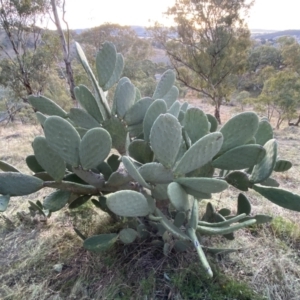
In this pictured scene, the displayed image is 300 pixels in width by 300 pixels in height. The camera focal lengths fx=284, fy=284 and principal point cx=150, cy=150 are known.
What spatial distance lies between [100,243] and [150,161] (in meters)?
0.38

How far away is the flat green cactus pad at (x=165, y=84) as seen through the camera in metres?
1.35

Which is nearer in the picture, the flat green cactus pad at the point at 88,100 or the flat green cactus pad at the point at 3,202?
the flat green cactus pad at the point at 3,202

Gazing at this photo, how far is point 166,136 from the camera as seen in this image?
0.86 m

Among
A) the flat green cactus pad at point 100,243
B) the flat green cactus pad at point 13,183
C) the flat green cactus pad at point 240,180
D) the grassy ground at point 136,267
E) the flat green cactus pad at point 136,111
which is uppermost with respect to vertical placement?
the flat green cactus pad at point 136,111

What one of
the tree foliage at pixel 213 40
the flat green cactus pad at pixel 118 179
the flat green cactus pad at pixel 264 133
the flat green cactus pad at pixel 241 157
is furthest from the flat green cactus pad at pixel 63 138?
the tree foliage at pixel 213 40

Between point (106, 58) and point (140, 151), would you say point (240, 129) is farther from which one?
point (106, 58)

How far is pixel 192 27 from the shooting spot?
8.77 meters

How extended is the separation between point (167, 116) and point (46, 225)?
1.09 metres

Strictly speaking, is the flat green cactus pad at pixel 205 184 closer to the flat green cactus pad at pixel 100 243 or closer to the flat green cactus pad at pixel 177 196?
the flat green cactus pad at pixel 177 196

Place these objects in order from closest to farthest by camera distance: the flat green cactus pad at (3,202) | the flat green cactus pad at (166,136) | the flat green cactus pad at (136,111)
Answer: the flat green cactus pad at (166,136) < the flat green cactus pad at (3,202) < the flat green cactus pad at (136,111)

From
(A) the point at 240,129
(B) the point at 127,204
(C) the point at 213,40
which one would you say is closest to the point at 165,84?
(A) the point at 240,129

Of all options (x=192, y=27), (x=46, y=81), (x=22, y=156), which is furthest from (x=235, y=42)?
(x=22, y=156)

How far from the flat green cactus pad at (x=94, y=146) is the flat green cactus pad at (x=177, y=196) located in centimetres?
26

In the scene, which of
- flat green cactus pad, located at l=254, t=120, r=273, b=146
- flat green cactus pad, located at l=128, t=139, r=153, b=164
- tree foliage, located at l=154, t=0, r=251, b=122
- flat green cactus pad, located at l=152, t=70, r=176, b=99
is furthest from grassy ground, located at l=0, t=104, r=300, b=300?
tree foliage, located at l=154, t=0, r=251, b=122
